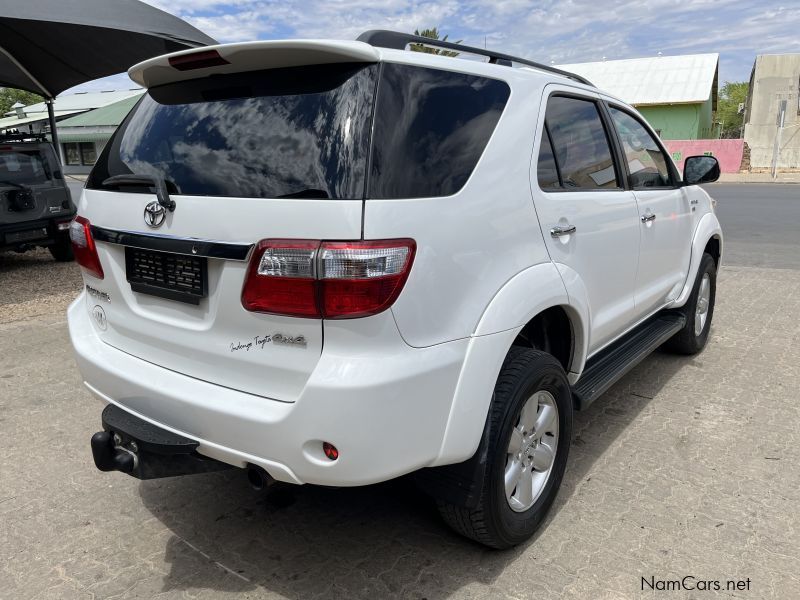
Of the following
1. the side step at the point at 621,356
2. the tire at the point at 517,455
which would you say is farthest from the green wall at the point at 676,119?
the tire at the point at 517,455

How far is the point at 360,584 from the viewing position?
244cm

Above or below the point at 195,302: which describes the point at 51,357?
below

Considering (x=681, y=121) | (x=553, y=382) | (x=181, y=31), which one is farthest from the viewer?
(x=681, y=121)

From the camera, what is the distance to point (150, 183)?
2.32 meters

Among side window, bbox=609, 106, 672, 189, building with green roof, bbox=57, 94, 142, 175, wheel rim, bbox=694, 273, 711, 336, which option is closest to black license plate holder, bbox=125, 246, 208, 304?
side window, bbox=609, 106, 672, 189

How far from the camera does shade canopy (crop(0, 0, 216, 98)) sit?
8.62m

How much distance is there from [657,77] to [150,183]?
4248 centimetres

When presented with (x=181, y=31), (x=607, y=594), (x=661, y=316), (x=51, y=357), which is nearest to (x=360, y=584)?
(x=607, y=594)

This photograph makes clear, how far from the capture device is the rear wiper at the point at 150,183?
2.21 m

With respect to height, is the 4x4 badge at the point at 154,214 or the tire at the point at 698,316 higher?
the 4x4 badge at the point at 154,214

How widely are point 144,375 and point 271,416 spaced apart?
67cm

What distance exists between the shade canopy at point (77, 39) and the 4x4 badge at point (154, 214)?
25.3 feet

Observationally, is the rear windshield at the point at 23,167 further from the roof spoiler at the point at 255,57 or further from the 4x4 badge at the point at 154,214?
Result: the 4x4 badge at the point at 154,214

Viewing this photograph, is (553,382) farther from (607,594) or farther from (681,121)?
(681,121)
